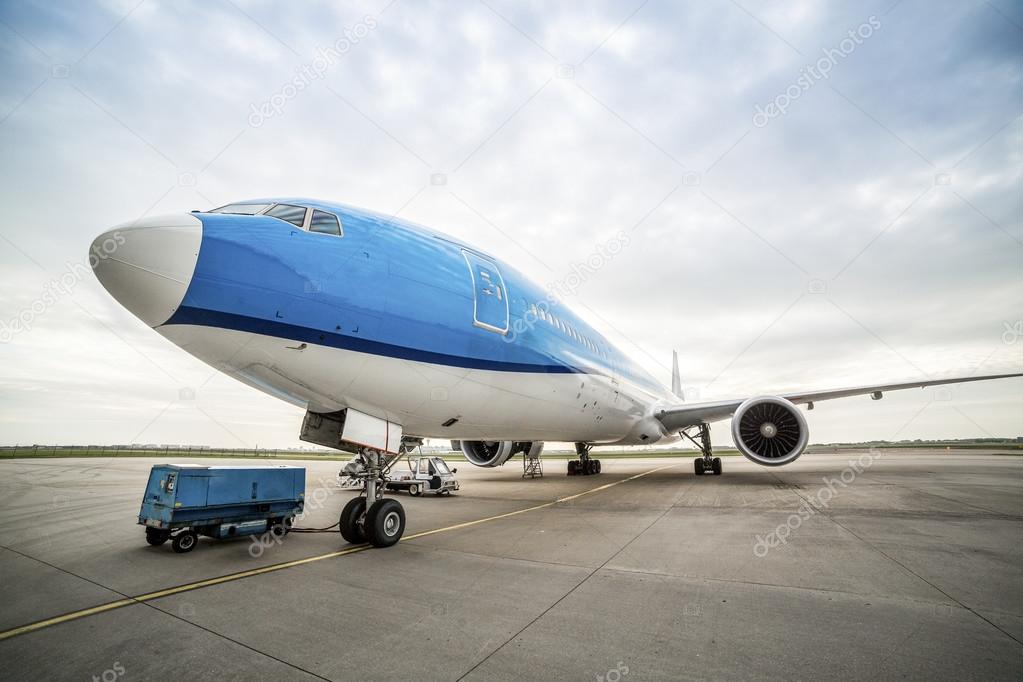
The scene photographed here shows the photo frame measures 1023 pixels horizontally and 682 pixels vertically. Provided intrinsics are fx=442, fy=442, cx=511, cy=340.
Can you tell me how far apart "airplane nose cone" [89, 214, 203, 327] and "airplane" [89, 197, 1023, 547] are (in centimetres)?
1

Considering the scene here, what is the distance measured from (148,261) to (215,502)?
14.1ft

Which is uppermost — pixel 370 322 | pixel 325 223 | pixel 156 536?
pixel 325 223

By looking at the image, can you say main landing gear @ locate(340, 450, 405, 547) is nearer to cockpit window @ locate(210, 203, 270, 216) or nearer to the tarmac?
the tarmac

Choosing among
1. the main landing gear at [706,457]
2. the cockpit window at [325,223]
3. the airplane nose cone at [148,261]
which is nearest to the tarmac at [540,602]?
the airplane nose cone at [148,261]

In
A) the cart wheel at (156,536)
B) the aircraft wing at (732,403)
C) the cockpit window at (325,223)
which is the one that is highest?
the cockpit window at (325,223)

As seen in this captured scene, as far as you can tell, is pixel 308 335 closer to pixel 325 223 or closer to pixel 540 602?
pixel 325 223

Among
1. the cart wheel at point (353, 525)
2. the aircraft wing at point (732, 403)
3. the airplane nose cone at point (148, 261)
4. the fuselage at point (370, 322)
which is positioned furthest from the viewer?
the aircraft wing at point (732, 403)

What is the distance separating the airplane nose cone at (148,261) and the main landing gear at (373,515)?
3.11 metres

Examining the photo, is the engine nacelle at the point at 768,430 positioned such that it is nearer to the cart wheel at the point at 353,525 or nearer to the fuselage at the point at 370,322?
the fuselage at the point at 370,322

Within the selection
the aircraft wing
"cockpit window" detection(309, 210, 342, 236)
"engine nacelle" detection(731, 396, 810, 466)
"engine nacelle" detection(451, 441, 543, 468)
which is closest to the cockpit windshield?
"cockpit window" detection(309, 210, 342, 236)

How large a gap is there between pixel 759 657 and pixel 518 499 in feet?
33.0

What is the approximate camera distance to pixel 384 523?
649 centimetres

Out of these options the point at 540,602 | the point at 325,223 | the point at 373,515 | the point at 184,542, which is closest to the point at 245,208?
the point at 325,223

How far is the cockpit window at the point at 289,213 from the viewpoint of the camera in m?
5.42
